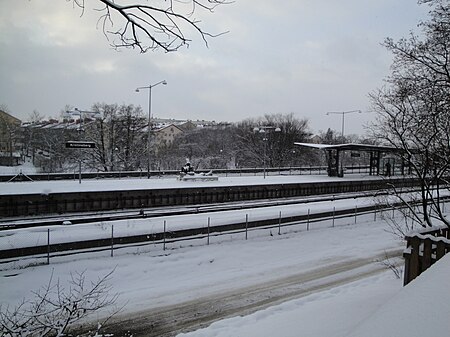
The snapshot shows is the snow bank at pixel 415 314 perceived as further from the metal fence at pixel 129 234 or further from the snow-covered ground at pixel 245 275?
the metal fence at pixel 129 234

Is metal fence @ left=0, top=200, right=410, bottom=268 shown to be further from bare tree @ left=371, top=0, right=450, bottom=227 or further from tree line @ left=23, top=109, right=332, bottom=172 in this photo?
tree line @ left=23, top=109, right=332, bottom=172

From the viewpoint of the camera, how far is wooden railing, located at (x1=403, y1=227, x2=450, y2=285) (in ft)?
18.6

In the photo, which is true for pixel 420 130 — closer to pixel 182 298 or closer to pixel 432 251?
pixel 432 251

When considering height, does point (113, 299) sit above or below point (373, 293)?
below

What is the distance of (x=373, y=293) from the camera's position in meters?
8.88

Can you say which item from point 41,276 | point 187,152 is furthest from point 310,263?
point 187,152

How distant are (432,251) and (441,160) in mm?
6126

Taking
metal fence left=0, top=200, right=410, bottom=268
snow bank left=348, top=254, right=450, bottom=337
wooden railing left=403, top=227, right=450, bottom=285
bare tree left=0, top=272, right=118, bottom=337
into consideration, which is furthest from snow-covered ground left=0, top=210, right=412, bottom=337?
snow bank left=348, top=254, right=450, bottom=337

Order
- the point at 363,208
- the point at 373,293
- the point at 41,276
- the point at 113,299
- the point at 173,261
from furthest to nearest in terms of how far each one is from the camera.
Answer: the point at 363,208 → the point at 173,261 → the point at 41,276 → the point at 113,299 → the point at 373,293

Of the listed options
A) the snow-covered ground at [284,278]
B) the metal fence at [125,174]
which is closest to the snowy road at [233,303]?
the snow-covered ground at [284,278]

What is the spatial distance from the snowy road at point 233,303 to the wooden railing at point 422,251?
6.57 metres

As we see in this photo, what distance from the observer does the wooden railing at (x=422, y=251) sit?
567 cm

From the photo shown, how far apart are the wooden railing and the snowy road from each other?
6.57 metres

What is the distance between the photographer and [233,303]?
12430mm
